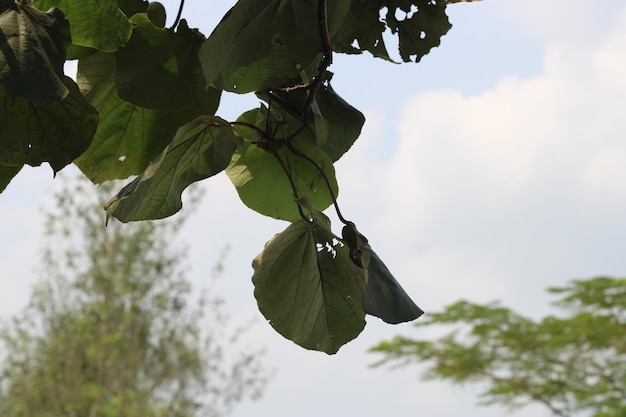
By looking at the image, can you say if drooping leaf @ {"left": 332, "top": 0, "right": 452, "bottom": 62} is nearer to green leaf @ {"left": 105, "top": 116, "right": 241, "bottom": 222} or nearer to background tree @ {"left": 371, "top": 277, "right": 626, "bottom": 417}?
green leaf @ {"left": 105, "top": 116, "right": 241, "bottom": 222}

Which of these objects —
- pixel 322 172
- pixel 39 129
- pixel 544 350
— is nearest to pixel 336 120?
pixel 322 172

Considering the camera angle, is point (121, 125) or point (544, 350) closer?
point (121, 125)

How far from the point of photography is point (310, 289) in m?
0.36

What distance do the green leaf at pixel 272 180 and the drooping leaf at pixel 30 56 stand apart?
0.42ft

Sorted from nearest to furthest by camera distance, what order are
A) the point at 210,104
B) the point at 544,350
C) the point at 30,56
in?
the point at 30,56 < the point at 210,104 < the point at 544,350

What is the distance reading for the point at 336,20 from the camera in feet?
1.04

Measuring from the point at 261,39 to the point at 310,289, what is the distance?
107 millimetres

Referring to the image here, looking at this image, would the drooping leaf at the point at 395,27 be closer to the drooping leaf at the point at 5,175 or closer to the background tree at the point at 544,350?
the drooping leaf at the point at 5,175

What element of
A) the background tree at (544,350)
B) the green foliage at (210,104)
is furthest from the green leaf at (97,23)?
the background tree at (544,350)

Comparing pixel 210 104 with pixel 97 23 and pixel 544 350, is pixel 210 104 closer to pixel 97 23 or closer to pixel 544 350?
pixel 97 23

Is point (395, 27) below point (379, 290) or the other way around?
the other way around

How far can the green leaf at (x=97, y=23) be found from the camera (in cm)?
33

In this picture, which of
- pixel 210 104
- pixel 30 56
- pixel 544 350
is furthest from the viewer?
pixel 544 350

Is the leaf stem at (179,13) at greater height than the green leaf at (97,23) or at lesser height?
greater
